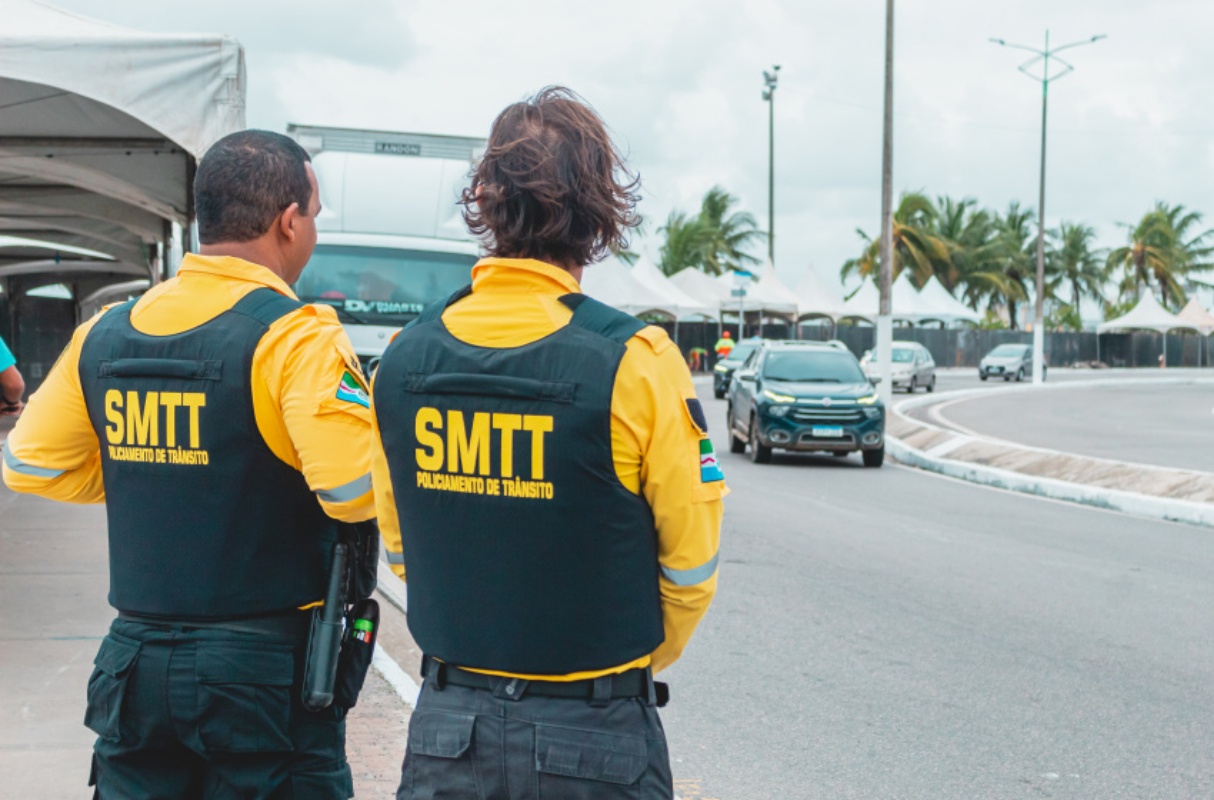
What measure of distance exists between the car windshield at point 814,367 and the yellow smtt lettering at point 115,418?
1563 centimetres

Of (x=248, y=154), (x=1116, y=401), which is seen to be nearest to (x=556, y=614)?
(x=248, y=154)

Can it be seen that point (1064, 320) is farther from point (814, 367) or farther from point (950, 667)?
point (950, 667)

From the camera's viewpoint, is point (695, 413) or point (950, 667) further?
point (950, 667)

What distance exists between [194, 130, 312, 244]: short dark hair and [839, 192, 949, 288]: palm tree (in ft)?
210

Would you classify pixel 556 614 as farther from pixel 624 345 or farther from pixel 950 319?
pixel 950 319

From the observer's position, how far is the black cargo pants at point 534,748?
87.4 inches

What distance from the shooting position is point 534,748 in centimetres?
223

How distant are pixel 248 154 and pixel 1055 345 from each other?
68.4m

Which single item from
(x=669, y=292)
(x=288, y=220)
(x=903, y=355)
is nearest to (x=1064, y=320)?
(x=669, y=292)

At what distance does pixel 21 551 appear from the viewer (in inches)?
348

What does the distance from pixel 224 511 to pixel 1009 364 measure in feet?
165

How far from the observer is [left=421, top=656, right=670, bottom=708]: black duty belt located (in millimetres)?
2268

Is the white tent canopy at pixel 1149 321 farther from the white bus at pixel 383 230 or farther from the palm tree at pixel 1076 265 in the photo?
the white bus at pixel 383 230

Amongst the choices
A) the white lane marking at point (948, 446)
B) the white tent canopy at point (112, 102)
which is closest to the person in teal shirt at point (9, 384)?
the white tent canopy at point (112, 102)
